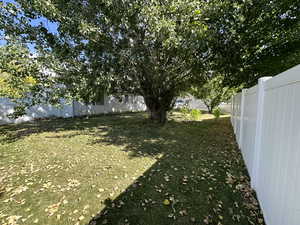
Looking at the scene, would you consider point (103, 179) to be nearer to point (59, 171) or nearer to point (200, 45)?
point (59, 171)

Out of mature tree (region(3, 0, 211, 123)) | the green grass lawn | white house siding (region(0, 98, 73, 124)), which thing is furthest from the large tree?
the green grass lawn

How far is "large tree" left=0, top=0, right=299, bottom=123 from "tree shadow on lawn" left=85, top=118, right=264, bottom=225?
3.79m

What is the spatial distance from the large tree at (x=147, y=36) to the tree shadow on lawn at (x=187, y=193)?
379 cm

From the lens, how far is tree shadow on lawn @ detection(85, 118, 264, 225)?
2227mm

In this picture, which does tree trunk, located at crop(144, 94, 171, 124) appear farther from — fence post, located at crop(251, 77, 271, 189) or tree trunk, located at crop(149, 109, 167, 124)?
fence post, located at crop(251, 77, 271, 189)

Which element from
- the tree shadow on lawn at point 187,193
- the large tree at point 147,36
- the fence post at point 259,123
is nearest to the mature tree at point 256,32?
the large tree at point 147,36

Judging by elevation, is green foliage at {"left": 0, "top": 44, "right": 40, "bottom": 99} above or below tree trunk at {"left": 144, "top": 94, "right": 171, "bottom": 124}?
above

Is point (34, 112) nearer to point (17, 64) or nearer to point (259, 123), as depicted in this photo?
point (17, 64)

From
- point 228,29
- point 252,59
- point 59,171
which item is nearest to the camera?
point 59,171

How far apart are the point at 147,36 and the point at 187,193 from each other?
18.8 feet

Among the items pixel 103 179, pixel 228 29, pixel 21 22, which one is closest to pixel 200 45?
pixel 228 29

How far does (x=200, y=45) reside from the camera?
617cm

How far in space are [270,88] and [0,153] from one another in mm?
6200


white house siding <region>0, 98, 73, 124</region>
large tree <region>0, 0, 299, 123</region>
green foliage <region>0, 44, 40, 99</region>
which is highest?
large tree <region>0, 0, 299, 123</region>
